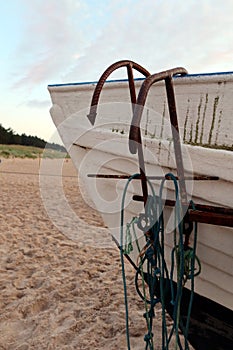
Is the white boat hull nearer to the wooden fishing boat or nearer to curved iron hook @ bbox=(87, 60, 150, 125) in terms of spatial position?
the wooden fishing boat

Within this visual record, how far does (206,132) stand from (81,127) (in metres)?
0.90

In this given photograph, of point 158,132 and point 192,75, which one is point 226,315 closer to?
point 158,132

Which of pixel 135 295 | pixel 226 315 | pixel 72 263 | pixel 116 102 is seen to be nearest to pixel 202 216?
pixel 226 315

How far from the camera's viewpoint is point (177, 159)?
1.64 m

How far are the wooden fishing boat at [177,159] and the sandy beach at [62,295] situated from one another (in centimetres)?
70

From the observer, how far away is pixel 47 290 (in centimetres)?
351

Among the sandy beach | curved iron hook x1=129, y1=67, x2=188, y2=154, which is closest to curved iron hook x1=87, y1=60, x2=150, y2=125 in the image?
curved iron hook x1=129, y1=67, x2=188, y2=154

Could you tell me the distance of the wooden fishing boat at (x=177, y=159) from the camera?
1596 millimetres

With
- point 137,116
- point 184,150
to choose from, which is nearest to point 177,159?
point 184,150

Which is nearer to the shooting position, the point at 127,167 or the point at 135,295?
the point at 127,167

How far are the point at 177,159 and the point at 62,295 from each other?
2185mm

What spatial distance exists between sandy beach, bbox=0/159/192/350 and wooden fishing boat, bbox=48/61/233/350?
701mm

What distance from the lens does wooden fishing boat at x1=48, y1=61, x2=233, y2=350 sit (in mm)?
1596

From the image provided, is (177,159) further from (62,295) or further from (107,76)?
(62,295)
